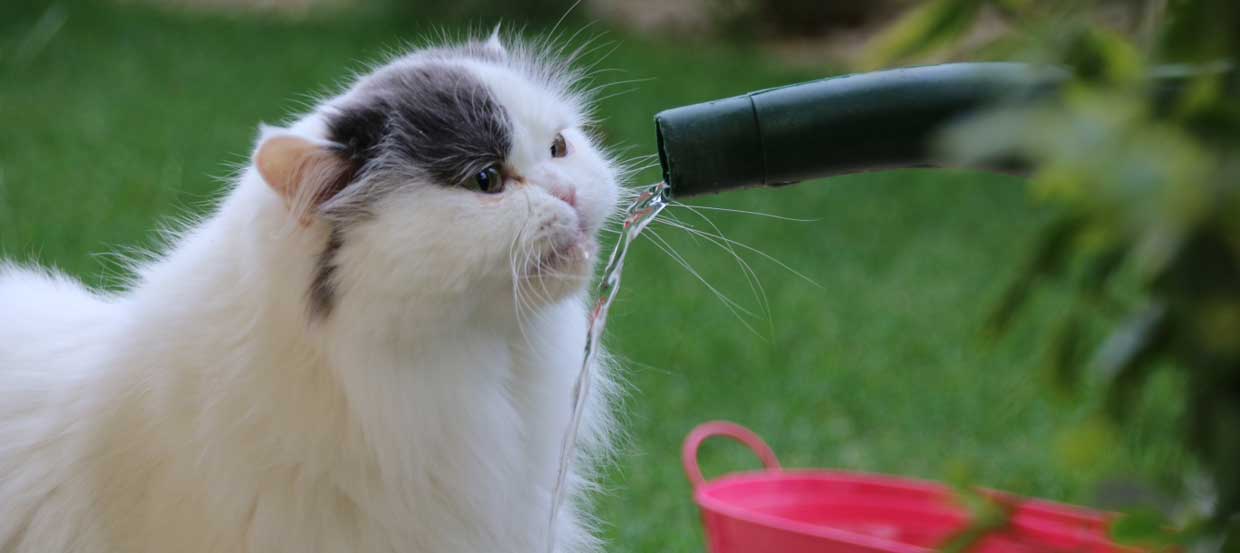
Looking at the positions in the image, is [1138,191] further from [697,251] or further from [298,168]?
[697,251]

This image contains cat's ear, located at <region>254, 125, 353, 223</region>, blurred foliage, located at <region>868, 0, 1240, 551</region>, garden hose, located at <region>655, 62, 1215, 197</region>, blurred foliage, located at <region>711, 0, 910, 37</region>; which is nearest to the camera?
blurred foliage, located at <region>868, 0, 1240, 551</region>

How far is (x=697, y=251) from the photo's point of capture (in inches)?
192

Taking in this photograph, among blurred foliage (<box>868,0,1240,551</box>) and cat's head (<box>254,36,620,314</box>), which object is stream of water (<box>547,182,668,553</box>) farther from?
blurred foliage (<box>868,0,1240,551</box>)

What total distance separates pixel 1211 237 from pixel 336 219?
104cm

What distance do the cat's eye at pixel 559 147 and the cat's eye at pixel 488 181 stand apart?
0.13 meters

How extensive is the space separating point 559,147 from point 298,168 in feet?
1.17

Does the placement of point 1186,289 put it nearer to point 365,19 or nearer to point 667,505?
point 667,505

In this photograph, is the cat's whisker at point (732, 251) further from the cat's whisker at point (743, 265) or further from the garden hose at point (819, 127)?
the garden hose at point (819, 127)

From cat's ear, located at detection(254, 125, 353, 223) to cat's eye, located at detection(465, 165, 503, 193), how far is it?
16cm

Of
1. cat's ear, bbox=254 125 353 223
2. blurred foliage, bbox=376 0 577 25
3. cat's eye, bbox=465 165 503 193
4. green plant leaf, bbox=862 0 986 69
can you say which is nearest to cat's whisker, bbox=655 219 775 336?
cat's eye, bbox=465 165 503 193

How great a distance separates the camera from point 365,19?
25.5 feet

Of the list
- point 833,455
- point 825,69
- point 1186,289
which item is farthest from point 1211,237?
point 825,69

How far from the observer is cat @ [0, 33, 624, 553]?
54.9 inches

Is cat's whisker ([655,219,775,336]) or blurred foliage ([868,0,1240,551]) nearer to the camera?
blurred foliage ([868,0,1240,551])
